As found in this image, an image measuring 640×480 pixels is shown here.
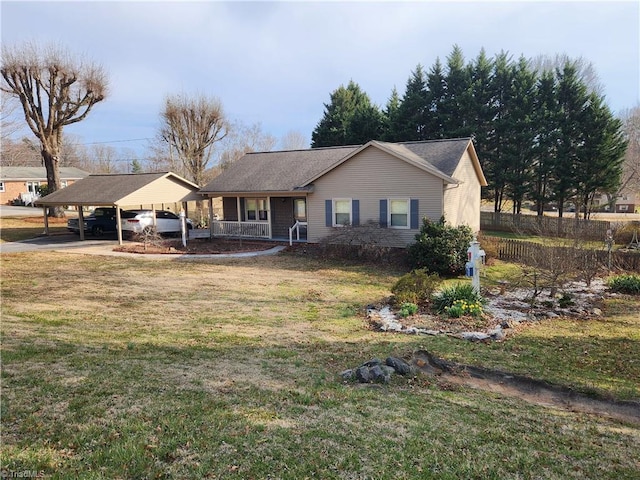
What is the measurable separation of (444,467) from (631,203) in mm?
57755

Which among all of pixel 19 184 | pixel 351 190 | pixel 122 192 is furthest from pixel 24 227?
pixel 19 184

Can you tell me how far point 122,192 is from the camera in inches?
856

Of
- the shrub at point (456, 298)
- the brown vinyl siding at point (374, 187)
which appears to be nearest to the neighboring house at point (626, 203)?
the brown vinyl siding at point (374, 187)

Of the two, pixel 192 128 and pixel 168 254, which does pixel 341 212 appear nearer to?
pixel 168 254

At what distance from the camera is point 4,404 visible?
15.9ft

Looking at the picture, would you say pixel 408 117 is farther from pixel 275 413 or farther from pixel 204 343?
pixel 275 413

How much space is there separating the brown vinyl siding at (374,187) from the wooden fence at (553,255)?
3.43 meters

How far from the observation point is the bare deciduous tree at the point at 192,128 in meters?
40.2

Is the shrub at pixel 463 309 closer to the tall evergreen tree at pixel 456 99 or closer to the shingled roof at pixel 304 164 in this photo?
the shingled roof at pixel 304 164

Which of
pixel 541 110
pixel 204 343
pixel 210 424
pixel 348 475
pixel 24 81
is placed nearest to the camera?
pixel 348 475

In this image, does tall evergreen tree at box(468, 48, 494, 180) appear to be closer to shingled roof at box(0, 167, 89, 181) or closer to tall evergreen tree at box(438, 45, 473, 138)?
tall evergreen tree at box(438, 45, 473, 138)

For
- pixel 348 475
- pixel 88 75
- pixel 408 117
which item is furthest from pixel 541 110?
pixel 348 475

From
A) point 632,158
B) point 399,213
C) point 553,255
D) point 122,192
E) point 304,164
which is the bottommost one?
point 553,255

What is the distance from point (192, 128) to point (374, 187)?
26.9 metres
